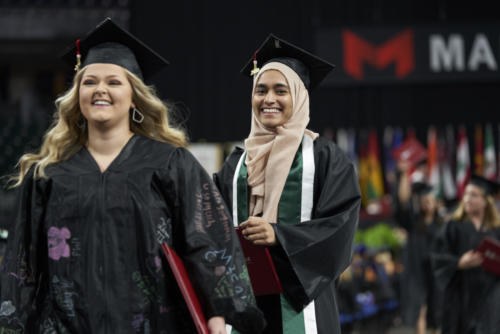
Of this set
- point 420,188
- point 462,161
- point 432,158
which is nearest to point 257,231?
point 420,188

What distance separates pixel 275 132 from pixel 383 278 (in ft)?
30.7

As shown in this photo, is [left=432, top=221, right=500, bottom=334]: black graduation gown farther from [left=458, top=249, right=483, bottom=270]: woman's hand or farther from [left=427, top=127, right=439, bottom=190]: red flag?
[left=427, top=127, right=439, bottom=190]: red flag

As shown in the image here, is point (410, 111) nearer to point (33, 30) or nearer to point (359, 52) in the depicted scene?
point (359, 52)

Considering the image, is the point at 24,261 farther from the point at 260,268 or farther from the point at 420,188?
the point at 420,188

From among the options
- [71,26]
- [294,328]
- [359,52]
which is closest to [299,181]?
[294,328]

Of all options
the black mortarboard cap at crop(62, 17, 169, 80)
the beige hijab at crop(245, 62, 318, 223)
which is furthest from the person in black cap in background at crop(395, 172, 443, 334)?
the black mortarboard cap at crop(62, 17, 169, 80)

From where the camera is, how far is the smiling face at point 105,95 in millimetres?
2949

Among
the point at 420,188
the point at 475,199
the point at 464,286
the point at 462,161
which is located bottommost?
the point at 464,286

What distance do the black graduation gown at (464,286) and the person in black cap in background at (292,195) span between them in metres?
3.38

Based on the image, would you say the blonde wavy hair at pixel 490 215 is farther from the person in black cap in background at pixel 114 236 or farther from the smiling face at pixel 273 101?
the person in black cap in background at pixel 114 236

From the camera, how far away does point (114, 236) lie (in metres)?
2.78

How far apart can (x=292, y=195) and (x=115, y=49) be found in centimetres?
106

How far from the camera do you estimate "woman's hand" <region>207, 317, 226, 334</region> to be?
2.73 m

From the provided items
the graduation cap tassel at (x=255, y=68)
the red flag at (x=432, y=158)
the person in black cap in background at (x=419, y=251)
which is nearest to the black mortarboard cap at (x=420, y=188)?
the person in black cap in background at (x=419, y=251)
